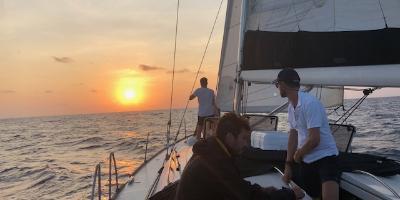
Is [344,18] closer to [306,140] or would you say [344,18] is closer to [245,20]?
[245,20]

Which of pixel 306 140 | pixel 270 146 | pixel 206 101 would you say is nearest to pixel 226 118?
pixel 306 140

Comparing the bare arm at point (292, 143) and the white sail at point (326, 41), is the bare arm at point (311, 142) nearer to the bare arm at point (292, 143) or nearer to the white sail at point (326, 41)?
the bare arm at point (292, 143)

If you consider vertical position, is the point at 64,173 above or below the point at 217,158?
below

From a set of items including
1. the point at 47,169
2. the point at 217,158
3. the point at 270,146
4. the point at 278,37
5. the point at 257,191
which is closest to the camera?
the point at 217,158

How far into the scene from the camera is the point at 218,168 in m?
2.92

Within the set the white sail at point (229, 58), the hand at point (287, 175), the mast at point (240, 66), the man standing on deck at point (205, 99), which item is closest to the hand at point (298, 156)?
the hand at point (287, 175)

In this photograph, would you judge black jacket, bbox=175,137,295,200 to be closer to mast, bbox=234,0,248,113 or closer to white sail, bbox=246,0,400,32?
mast, bbox=234,0,248,113

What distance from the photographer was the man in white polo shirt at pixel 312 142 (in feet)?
13.5

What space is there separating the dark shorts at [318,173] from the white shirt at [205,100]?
19.0 ft

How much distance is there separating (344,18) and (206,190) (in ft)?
14.7

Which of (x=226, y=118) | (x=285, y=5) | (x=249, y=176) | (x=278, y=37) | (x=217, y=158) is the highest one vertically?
(x=285, y=5)

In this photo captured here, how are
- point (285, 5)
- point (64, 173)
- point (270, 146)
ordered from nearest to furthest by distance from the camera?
point (270, 146) < point (285, 5) < point (64, 173)

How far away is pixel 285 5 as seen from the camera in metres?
7.05

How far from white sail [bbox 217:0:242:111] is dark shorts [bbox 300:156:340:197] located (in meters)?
4.93
